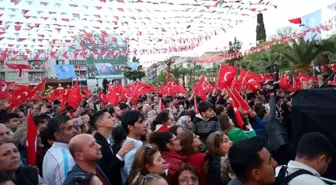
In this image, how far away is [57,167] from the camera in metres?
4.36

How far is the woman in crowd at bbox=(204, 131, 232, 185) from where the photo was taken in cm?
449

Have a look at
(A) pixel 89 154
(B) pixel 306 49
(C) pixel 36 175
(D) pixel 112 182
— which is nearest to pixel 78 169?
(A) pixel 89 154

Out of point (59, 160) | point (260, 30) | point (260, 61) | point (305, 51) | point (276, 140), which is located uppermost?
point (260, 30)

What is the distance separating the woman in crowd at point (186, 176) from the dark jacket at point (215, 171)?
436 mm

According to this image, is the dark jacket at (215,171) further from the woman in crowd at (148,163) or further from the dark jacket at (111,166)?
the dark jacket at (111,166)

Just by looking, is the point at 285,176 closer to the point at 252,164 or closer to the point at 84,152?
the point at 252,164

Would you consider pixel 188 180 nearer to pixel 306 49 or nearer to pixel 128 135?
pixel 128 135

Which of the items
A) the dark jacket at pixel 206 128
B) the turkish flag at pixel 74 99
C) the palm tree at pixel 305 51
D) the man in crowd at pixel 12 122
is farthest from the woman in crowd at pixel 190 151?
the palm tree at pixel 305 51

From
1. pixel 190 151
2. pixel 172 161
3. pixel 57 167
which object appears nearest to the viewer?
pixel 57 167

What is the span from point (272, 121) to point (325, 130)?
146 inches

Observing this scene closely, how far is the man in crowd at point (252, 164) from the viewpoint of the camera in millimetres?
2840

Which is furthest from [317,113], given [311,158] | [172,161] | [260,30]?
[260,30]

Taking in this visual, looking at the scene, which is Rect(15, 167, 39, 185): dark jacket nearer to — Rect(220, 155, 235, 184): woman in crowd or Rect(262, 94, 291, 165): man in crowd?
Rect(220, 155, 235, 184): woman in crowd

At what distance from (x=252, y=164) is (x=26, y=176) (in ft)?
7.01
